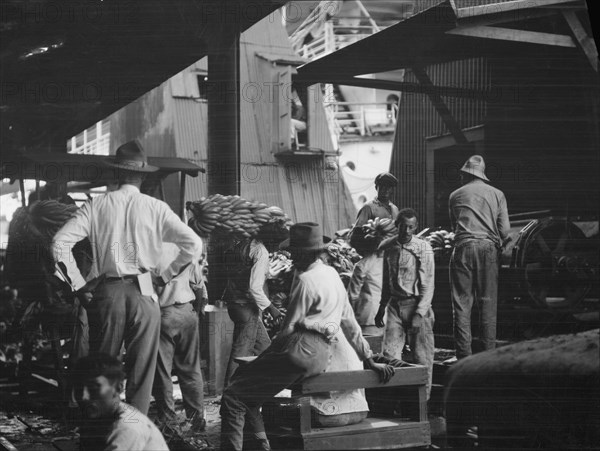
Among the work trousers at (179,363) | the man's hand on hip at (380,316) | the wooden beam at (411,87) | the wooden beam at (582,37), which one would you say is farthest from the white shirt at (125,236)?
the wooden beam at (582,37)

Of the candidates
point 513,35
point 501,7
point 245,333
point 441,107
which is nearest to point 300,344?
point 245,333

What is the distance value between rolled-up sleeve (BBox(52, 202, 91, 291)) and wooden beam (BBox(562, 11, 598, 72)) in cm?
240

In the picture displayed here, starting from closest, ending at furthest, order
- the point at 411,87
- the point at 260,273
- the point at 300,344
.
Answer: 1. the point at 300,344
2. the point at 260,273
3. the point at 411,87

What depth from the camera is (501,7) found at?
4.12 meters

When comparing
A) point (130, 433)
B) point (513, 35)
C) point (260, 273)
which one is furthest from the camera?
point (513, 35)

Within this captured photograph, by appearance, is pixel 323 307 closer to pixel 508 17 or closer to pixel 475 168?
pixel 475 168

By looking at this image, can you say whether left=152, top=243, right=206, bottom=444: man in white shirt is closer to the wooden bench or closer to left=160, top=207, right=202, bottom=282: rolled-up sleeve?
left=160, top=207, right=202, bottom=282: rolled-up sleeve

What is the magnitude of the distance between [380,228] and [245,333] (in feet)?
2.58

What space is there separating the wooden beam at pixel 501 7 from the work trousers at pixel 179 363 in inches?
75.6

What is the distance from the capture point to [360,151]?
421 cm

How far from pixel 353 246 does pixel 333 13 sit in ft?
4.11

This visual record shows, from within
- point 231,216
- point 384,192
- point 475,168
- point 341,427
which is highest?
point 475,168

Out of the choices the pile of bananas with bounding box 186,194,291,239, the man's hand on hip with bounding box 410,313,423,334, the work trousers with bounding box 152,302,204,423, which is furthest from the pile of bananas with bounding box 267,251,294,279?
the man's hand on hip with bounding box 410,313,423,334

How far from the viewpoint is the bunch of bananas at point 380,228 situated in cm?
385
